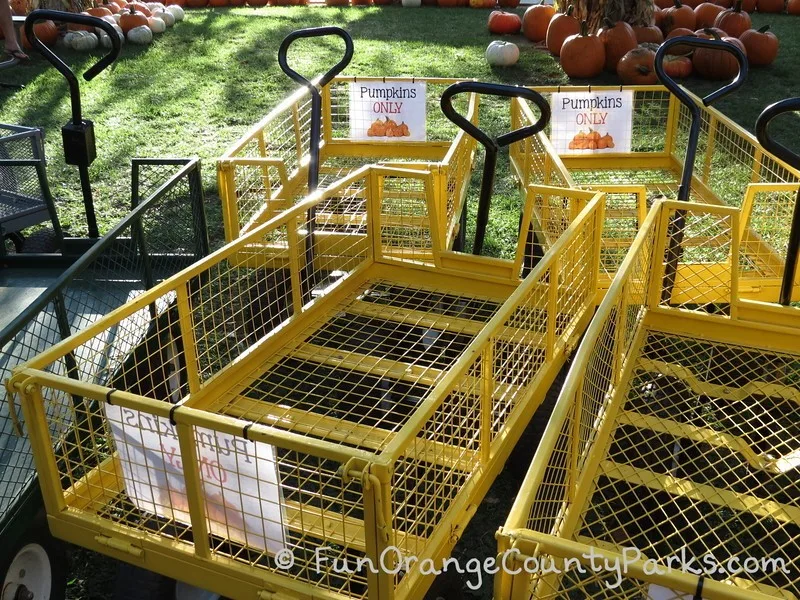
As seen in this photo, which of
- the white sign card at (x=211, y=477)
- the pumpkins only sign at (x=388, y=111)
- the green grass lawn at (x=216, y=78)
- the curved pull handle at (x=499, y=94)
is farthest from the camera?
the green grass lawn at (x=216, y=78)

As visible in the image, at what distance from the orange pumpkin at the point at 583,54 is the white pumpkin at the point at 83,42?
6.32m

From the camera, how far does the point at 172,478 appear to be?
2.44m

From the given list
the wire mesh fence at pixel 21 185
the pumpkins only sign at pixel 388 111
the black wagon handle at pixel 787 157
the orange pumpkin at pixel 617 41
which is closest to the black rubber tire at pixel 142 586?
the wire mesh fence at pixel 21 185

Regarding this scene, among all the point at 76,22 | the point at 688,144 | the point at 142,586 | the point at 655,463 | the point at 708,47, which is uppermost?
the point at 76,22

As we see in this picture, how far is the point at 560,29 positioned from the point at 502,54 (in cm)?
93

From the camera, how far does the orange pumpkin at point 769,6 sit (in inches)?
547

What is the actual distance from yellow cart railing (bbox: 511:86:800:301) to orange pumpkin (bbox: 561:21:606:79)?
2.93 metres

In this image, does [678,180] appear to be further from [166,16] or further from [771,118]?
[166,16]

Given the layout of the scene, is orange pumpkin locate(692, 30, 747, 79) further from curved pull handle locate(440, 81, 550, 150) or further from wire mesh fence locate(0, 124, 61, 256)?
wire mesh fence locate(0, 124, 61, 256)

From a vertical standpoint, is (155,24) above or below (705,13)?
below

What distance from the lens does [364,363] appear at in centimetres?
355

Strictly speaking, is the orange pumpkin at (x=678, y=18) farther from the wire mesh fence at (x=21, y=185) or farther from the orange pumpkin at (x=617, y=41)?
the wire mesh fence at (x=21, y=185)

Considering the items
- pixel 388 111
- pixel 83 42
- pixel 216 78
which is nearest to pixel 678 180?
pixel 388 111

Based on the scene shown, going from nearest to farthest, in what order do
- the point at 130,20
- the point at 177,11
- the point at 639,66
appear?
1. the point at 639,66
2. the point at 130,20
3. the point at 177,11
